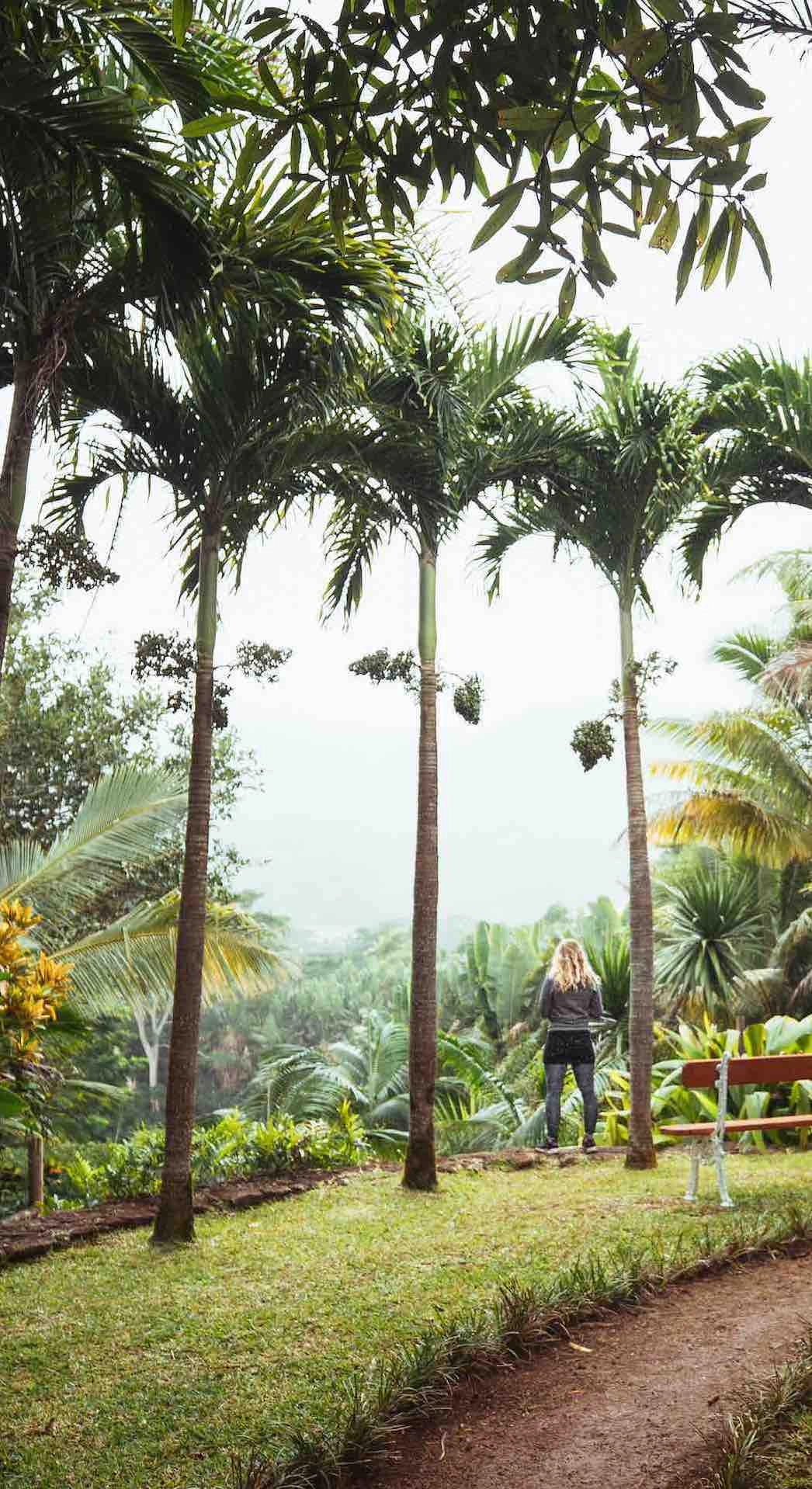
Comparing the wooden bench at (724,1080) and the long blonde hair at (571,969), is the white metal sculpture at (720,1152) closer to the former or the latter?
the wooden bench at (724,1080)

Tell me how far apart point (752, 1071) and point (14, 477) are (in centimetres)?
575

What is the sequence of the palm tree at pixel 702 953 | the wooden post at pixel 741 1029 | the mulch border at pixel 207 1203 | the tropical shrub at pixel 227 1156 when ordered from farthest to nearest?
the palm tree at pixel 702 953
the wooden post at pixel 741 1029
the tropical shrub at pixel 227 1156
the mulch border at pixel 207 1203

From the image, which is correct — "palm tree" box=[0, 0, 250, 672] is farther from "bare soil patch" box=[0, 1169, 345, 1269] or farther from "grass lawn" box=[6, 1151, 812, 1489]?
"bare soil patch" box=[0, 1169, 345, 1269]

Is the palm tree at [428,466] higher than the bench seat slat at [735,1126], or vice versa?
the palm tree at [428,466]

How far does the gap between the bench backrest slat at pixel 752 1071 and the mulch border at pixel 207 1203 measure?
212cm

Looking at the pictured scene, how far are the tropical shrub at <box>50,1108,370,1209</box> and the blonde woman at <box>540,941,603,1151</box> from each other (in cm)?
180

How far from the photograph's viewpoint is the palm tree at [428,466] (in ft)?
26.8

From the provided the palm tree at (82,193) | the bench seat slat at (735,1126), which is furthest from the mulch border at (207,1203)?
the palm tree at (82,193)

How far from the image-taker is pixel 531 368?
905cm

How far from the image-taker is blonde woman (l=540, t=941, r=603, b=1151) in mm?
9586

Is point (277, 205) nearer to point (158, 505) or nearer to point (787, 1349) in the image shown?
point (158, 505)

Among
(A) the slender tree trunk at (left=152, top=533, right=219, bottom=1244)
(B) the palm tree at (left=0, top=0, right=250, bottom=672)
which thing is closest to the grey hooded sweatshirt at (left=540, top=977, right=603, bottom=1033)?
(A) the slender tree trunk at (left=152, top=533, right=219, bottom=1244)

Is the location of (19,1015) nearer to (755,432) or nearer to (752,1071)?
(752,1071)

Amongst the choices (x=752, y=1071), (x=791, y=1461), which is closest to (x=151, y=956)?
(x=752, y=1071)
